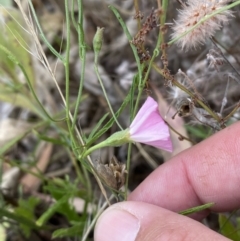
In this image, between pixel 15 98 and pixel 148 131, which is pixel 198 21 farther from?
pixel 15 98

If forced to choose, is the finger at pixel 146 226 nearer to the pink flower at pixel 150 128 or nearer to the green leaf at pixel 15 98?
the pink flower at pixel 150 128

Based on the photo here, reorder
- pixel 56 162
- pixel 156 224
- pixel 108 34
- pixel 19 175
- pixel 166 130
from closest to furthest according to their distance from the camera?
1. pixel 166 130
2. pixel 156 224
3. pixel 19 175
4. pixel 56 162
5. pixel 108 34

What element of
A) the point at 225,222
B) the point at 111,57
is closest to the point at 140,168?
the point at 111,57

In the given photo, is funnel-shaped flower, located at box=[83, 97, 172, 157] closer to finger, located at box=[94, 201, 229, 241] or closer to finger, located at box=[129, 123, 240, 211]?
finger, located at box=[94, 201, 229, 241]

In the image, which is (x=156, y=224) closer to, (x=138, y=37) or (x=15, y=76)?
(x=138, y=37)

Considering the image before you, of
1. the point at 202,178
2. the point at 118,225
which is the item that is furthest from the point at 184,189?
the point at 118,225

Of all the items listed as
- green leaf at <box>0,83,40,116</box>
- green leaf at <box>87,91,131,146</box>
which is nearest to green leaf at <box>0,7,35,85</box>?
green leaf at <box>0,83,40,116</box>
